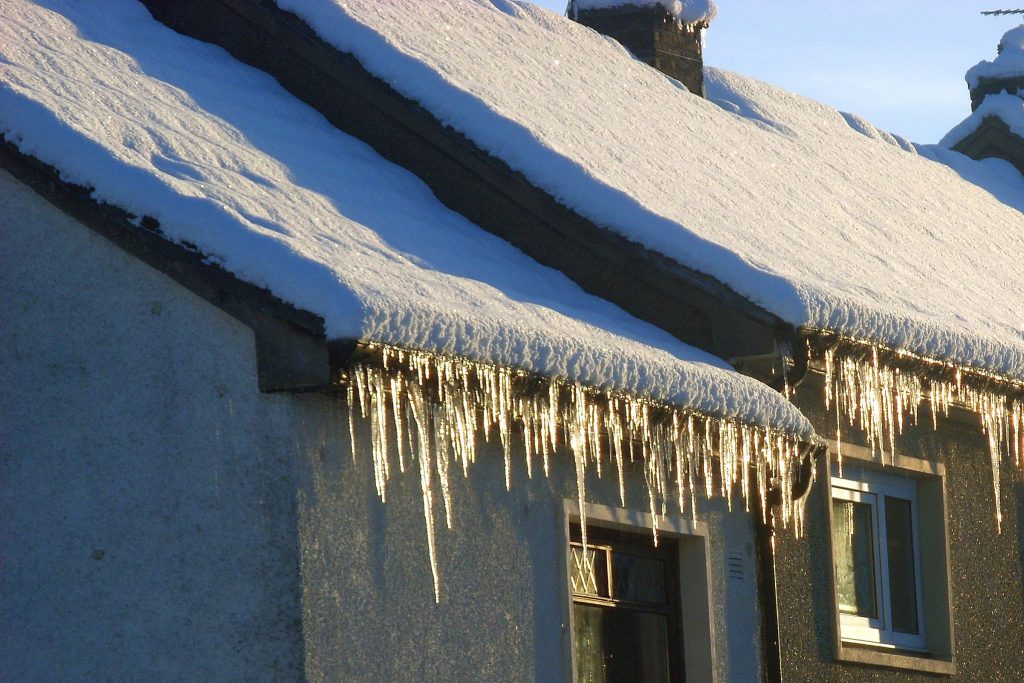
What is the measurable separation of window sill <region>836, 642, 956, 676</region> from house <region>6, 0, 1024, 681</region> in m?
0.03

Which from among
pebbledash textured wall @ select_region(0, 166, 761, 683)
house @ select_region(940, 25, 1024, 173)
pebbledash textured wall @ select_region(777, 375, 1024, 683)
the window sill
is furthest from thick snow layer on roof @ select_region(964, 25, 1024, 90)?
pebbledash textured wall @ select_region(0, 166, 761, 683)

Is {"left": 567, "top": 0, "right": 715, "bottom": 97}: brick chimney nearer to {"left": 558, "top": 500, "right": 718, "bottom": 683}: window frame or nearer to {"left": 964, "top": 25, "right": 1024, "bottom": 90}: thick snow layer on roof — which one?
{"left": 964, "top": 25, "right": 1024, "bottom": 90}: thick snow layer on roof

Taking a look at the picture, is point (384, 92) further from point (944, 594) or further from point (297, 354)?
point (944, 594)

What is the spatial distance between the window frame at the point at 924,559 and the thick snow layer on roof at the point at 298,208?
63.5 inches

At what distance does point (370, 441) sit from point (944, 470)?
14.6 ft

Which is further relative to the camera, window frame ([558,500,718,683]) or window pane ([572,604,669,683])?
window frame ([558,500,718,683])

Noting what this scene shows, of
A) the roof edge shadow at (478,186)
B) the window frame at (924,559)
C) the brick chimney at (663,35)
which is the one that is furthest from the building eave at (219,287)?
the brick chimney at (663,35)

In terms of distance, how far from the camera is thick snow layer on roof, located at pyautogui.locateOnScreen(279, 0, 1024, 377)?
8.63 meters

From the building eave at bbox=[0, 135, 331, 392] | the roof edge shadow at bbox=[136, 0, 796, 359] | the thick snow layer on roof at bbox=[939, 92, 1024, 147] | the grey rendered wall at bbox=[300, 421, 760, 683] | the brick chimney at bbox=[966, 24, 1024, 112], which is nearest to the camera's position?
the building eave at bbox=[0, 135, 331, 392]

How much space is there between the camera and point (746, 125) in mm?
12508

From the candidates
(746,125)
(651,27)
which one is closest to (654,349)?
(746,125)

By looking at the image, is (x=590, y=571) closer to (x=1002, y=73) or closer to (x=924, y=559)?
(x=924, y=559)

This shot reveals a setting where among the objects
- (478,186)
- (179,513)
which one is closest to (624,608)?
(478,186)

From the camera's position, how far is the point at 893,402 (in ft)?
31.1
